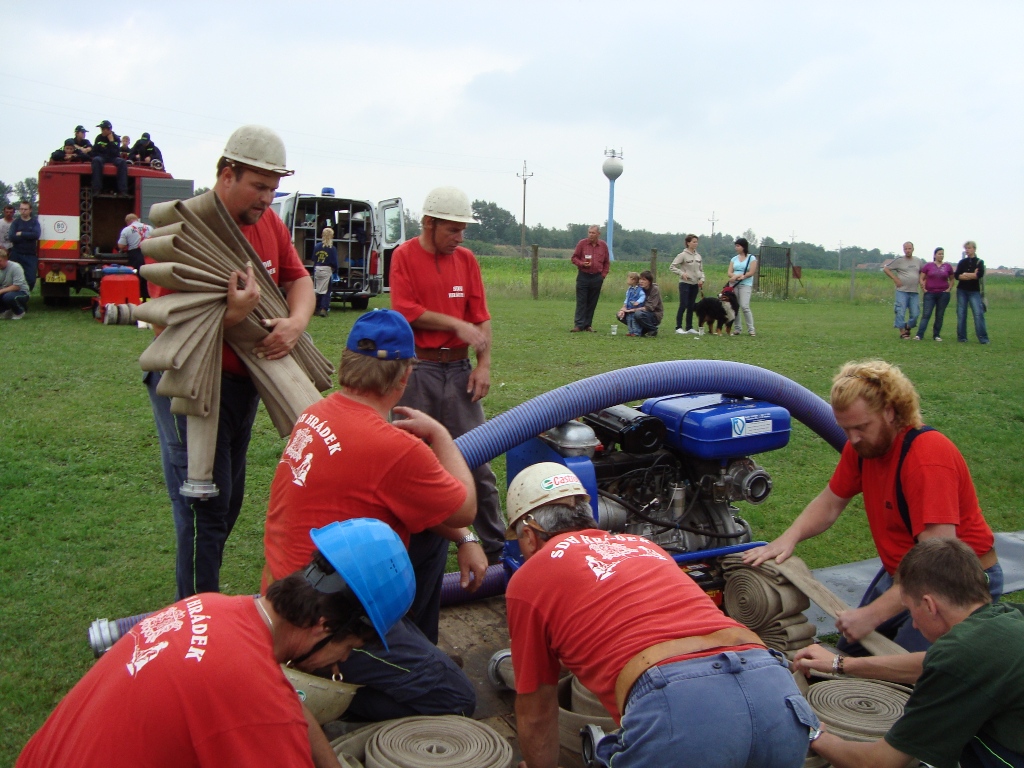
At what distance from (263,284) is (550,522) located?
1.55 meters

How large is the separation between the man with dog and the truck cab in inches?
621

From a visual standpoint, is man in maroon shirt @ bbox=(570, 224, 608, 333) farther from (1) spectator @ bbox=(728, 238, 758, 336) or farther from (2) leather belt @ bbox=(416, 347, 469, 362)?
(2) leather belt @ bbox=(416, 347, 469, 362)

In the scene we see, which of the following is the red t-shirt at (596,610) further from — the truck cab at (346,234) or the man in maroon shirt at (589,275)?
the truck cab at (346,234)

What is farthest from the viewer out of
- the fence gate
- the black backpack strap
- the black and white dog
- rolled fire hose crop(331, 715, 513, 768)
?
the fence gate

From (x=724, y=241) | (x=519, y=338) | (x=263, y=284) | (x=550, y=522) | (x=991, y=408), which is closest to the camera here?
A: (x=550, y=522)

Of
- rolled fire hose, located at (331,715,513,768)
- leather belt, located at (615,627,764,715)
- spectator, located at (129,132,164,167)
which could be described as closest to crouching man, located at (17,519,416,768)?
leather belt, located at (615,627,764,715)

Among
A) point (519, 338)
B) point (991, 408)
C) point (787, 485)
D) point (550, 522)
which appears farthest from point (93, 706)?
point (519, 338)

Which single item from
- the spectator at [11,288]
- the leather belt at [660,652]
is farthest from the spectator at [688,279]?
the leather belt at [660,652]

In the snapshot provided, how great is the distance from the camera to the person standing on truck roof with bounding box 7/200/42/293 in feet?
48.3

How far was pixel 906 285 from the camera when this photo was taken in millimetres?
15406

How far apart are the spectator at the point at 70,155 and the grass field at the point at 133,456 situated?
3.07 meters

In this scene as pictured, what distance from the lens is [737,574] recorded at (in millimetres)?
4035

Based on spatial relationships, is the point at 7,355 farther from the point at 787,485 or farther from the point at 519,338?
the point at 787,485

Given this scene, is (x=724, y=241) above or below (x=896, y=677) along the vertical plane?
above
